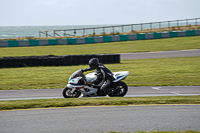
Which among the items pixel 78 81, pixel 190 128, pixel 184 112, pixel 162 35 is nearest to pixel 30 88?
pixel 78 81

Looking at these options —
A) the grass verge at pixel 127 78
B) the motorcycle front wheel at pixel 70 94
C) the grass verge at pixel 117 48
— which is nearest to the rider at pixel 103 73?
the motorcycle front wheel at pixel 70 94

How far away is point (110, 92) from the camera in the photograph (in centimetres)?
1040

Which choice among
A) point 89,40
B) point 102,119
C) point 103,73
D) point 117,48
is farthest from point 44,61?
point 89,40

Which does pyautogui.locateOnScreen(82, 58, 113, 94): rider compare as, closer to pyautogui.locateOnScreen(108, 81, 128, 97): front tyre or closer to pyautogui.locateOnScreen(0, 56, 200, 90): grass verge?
pyautogui.locateOnScreen(108, 81, 128, 97): front tyre

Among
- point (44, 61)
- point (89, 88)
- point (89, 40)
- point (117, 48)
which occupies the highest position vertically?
point (89, 40)

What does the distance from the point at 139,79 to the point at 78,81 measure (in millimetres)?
4806

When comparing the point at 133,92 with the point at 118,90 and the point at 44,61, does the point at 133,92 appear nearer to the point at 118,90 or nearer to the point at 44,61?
the point at 118,90

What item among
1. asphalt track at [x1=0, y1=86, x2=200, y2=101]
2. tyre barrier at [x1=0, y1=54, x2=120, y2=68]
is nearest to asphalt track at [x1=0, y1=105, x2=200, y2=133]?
asphalt track at [x1=0, y1=86, x2=200, y2=101]

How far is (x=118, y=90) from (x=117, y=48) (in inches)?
788

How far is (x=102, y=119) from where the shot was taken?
6.75 meters

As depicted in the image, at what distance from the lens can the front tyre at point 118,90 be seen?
10.4 meters

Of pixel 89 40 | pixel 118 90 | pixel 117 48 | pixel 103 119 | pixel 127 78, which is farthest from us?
pixel 89 40

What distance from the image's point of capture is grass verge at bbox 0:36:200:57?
27.7m

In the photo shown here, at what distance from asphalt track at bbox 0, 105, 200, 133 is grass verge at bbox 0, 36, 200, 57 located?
19704 millimetres
